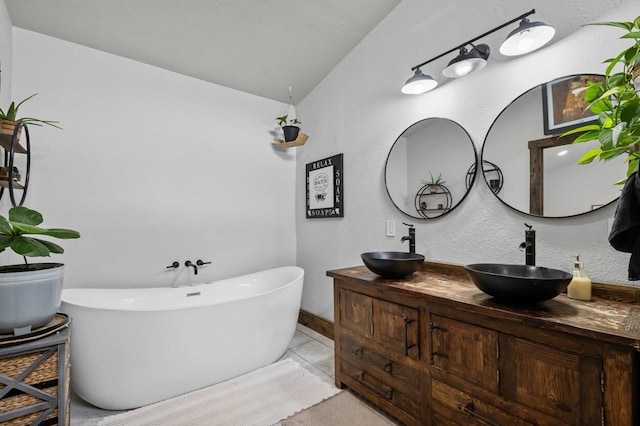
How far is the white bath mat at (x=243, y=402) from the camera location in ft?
5.52

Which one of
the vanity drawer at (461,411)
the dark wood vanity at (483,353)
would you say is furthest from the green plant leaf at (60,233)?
the vanity drawer at (461,411)

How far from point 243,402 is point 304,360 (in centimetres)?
66

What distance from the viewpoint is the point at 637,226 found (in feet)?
3.29

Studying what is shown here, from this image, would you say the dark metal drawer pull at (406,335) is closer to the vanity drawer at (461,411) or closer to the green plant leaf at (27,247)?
the vanity drawer at (461,411)

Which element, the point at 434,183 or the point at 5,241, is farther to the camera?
the point at 434,183

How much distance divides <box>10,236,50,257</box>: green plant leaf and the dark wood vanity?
5.16ft

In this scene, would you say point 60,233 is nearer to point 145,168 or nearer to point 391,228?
point 145,168

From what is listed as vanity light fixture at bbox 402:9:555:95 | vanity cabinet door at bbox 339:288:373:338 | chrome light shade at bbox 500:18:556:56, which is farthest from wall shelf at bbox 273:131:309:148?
chrome light shade at bbox 500:18:556:56

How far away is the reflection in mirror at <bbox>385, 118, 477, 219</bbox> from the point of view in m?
1.86

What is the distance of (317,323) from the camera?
2.96m

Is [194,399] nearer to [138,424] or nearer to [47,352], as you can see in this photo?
[138,424]

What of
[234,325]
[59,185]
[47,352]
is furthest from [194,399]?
[59,185]

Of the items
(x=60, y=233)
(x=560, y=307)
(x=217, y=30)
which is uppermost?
(x=217, y=30)

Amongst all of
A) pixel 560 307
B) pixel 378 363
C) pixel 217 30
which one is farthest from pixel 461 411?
pixel 217 30
